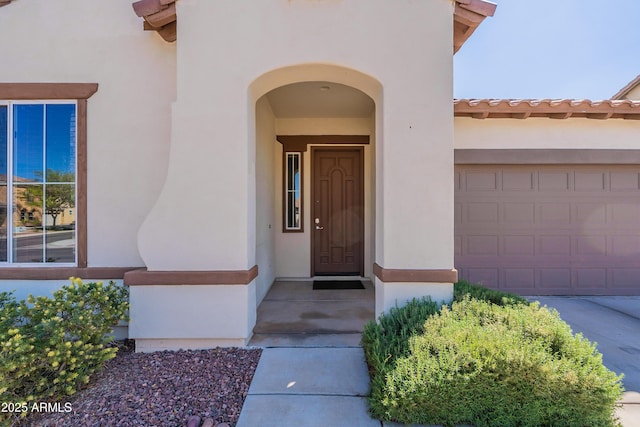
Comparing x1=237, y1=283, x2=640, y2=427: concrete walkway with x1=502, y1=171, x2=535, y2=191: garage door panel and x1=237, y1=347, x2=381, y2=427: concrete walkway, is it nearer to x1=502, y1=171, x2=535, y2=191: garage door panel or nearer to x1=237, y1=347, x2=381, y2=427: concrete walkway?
x1=237, y1=347, x2=381, y2=427: concrete walkway

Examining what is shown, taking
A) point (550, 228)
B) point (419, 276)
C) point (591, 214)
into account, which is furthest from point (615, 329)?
point (419, 276)

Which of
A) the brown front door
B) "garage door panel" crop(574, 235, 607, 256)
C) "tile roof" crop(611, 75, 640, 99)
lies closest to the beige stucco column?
the brown front door

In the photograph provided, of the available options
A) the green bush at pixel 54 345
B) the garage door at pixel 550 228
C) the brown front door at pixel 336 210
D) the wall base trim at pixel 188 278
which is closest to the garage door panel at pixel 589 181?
the garage door at pixel 550 228

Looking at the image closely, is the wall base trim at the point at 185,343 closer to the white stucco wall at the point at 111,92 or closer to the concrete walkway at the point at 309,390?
the concrete walkway at the point at 309,390

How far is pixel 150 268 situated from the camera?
3.92 m

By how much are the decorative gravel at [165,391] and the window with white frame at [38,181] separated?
1.85 m

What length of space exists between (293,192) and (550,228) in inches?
197

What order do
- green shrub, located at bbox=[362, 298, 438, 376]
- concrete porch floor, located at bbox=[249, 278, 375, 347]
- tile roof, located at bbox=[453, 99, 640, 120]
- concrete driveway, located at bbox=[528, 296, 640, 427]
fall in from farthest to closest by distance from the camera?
tile roof, located at bbox=[453, 99, 640, 120], concrete porch floor, located at bbox=[249, 278, 375, 347], concrete driveway, located at bbox=[528, 296, 640, 427], green shrub, located at bbox=[362, 298, 438, 376]

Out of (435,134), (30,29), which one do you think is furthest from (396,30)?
(30,29)

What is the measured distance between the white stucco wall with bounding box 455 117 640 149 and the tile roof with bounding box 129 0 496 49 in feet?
7.05

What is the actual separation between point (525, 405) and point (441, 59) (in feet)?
11.5

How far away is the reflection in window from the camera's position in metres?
7.57

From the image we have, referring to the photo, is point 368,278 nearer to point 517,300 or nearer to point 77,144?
point 517,300

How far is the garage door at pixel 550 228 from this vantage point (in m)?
6.14
